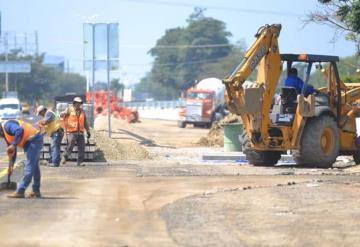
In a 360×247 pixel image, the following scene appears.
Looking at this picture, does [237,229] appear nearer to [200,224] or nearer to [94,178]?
[200,224]

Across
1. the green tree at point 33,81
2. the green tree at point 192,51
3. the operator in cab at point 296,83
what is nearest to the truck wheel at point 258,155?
the operator in cab at point 296,83

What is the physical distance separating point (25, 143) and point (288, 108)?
29.6 ft

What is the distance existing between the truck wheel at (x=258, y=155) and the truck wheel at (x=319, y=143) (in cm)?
112

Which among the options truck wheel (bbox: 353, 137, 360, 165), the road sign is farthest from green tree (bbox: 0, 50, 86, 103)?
truck wheel (bbox: 353, 137, 360, 165)

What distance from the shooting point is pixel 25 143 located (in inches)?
565

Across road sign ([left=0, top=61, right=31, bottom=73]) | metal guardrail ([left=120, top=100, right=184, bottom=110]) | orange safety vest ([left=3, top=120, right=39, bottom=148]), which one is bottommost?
metal guardrail ([left=120, top=100, right=184, bottom=110])

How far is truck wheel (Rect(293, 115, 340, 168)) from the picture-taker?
69.5 ft

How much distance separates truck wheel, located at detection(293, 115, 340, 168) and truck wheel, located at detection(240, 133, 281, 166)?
1116 mm

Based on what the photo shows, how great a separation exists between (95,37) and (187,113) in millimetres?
30810

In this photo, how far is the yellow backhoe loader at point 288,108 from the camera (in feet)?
69.5

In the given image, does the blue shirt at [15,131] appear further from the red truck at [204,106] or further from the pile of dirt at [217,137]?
the red truck at [204,106]

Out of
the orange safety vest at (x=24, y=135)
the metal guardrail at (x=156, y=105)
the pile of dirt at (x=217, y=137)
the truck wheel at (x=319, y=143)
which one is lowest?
the metal guardrail at (x=156, y=105)

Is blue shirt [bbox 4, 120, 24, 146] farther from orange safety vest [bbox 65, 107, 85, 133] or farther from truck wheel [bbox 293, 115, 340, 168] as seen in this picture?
truck wheel [bbox 293, 115, 340, 168]

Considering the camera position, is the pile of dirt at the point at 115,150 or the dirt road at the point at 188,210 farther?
the pile of dirt at the point at 115,150
